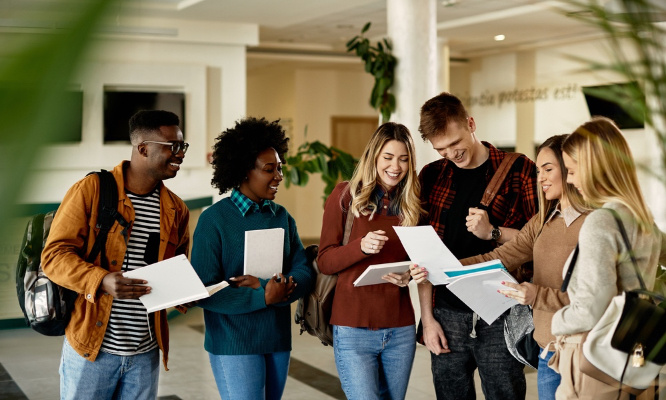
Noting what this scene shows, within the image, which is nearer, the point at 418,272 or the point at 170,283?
the point at 170,283

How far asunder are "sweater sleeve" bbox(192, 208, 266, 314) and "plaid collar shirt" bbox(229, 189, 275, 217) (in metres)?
0.10

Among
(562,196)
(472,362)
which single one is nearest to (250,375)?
(472,362)

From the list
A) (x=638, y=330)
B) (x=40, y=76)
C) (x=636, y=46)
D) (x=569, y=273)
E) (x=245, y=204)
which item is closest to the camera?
(x=40, y=76)

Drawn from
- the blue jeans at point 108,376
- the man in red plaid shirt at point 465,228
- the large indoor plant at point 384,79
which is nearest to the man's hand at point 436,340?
the man in red plaid shirt at point 465,228

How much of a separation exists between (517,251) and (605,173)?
74 centimetres

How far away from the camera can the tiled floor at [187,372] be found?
5.39 meters

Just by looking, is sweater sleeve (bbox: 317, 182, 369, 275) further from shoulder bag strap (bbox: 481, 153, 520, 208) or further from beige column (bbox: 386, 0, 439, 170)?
beige column (bbox: 386, 0, 439, 170)

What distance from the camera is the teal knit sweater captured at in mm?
2764

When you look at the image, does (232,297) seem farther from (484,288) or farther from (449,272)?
(484,288)

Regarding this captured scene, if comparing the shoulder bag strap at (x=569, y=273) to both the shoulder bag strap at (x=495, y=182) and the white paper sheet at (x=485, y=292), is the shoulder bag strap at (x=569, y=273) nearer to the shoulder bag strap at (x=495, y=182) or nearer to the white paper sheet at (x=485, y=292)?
the white paper sheet at (x=485, y=292)

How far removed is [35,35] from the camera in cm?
18

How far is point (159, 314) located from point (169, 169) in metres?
0.56

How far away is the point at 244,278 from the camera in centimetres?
279

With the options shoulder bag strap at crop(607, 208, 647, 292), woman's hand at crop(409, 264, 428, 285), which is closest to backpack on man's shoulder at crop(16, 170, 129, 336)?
woman's hand at crop(409, 264, 428, 285)
